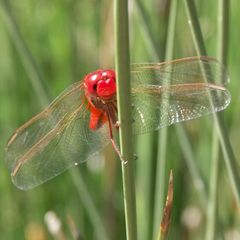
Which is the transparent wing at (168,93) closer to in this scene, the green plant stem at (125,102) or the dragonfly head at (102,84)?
the dragonfly head at (102,84)

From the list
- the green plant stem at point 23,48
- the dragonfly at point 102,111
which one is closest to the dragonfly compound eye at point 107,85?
the dragonfly at point 102,111

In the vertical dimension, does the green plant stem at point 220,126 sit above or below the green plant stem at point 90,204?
above

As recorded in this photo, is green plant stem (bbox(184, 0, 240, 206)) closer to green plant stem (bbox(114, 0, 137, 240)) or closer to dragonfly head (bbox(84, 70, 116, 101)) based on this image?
dragonfly head (bbox(84, 70, 116, 101))

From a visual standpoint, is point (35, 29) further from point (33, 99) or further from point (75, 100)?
point (75, 100)

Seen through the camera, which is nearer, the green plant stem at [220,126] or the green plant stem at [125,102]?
the green plant stem at [125,102]

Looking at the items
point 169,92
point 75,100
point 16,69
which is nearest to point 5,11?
point 75,100

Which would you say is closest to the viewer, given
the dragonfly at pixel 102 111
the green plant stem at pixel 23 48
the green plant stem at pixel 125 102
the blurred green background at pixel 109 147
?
the green plant stem at pixel 125 102

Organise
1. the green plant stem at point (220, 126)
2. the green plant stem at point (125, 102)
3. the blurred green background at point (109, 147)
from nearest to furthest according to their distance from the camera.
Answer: the green plant stem at point (125, 102) < the green plant stem at point (220, 126) < the blurred green background at point (109, 147)
